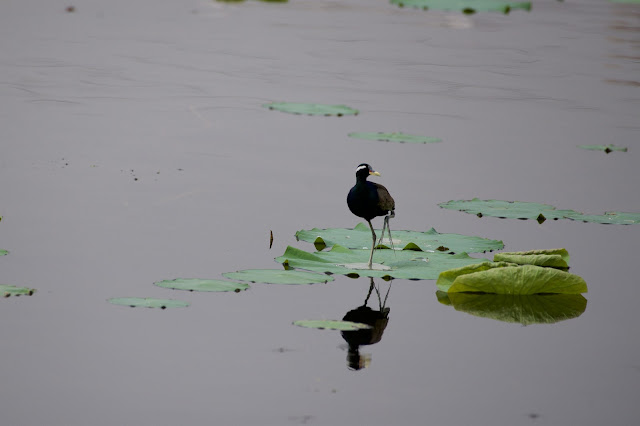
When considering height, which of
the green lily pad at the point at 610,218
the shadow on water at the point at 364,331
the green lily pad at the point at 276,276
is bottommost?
the shadow on water at the point at 364,331

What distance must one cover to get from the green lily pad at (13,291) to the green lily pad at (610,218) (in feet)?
14.8

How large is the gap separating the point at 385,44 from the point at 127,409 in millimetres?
15695

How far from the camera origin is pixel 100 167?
34.4ft

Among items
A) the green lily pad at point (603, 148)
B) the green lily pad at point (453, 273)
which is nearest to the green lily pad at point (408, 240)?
the green lily pad at point (453, 273)

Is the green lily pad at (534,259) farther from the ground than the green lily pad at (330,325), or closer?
farther from the ground

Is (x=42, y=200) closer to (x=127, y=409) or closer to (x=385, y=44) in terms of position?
(x=127, y=409)

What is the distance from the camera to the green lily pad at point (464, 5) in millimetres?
27234

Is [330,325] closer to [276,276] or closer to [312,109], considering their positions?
[276,276]

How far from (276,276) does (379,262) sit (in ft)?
2.92

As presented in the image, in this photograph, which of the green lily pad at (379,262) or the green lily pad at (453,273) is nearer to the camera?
the green lily pad at (453,273)

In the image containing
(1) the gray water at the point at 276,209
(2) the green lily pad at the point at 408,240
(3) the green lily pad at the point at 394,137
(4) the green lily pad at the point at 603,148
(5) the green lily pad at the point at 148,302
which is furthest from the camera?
(4) the green lily pad at the point at 603,148

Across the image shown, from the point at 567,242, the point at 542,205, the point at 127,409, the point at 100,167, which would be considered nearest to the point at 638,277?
the point at 567,242

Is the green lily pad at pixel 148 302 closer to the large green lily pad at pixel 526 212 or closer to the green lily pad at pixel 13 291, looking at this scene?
the green lily pad at pixel 13 291

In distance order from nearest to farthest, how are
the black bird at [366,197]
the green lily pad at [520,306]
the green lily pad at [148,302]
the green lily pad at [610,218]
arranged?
the green lily pad at [148,302]
the green lily pad at [520,306]
the black bird at [366,197]
the green lily pad at [610,218]
